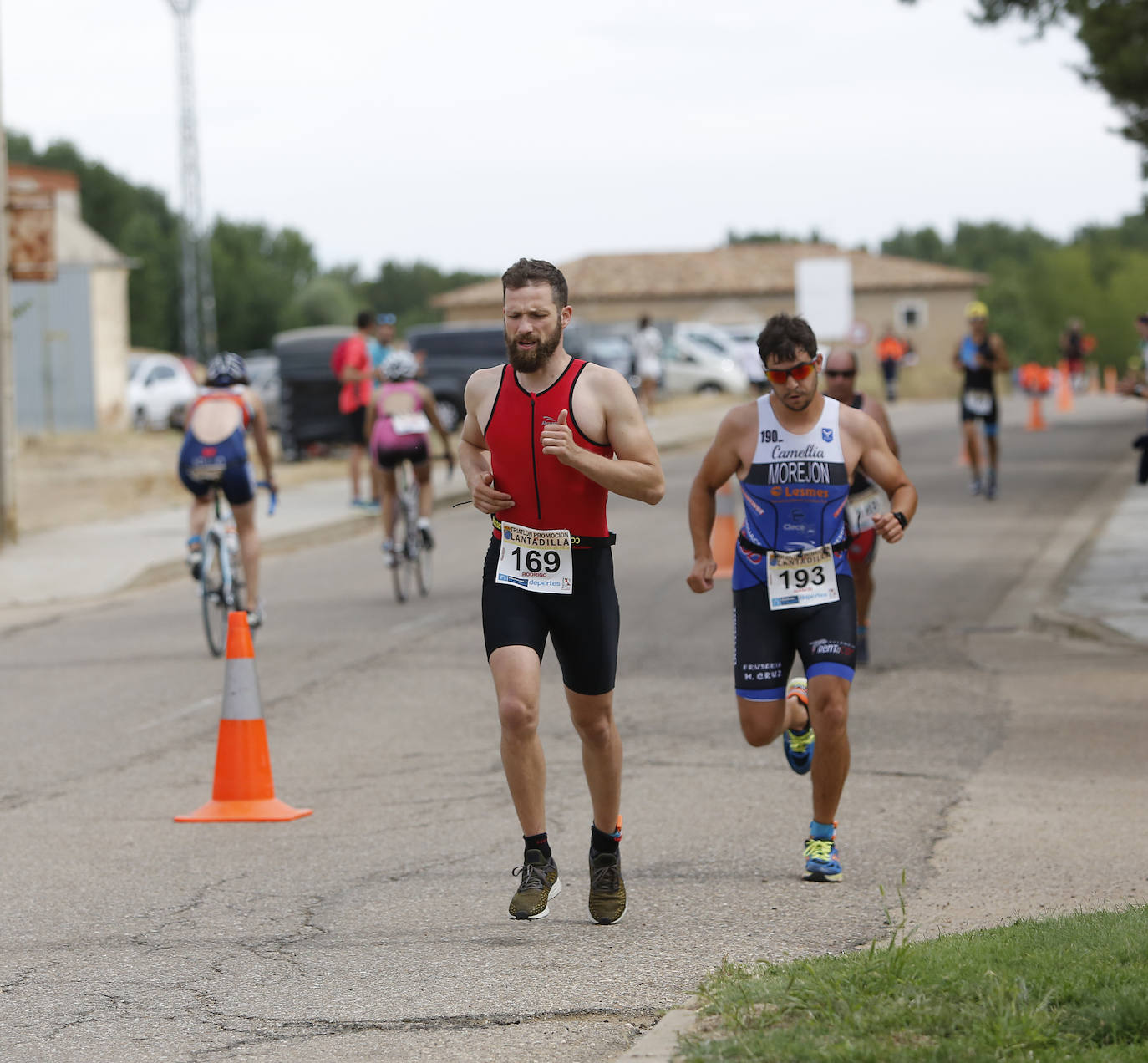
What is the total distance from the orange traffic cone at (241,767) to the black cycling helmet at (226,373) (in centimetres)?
465

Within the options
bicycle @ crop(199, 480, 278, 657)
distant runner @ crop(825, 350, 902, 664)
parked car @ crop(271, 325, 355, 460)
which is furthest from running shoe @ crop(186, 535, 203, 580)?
parked car @ crop(271, 325, 355, 460)

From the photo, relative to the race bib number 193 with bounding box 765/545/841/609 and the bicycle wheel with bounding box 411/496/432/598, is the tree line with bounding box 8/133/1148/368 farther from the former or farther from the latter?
the race bib number 193 with bounding box 765/545/841/609

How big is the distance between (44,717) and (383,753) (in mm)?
2251

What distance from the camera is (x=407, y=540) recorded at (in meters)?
14.4

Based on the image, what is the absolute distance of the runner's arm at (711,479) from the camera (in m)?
6.63

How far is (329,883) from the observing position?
21.1 feet

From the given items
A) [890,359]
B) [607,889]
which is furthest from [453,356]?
[607,889]

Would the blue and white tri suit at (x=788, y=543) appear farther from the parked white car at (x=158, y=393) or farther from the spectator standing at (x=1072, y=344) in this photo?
the spectator standing at (x=1072, y=344)

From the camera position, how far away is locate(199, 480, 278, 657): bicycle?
470 inches

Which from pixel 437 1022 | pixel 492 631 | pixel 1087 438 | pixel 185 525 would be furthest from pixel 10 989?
pixel 1087 438

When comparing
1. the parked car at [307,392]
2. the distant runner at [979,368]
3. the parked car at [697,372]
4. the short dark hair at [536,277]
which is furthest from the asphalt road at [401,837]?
the parked car at [697,372]

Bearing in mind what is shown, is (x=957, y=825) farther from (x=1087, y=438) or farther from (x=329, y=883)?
(x=1087, y=438)

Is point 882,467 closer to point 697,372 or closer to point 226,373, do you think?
point 226,373

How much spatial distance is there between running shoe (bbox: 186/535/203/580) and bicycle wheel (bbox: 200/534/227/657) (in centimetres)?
2
